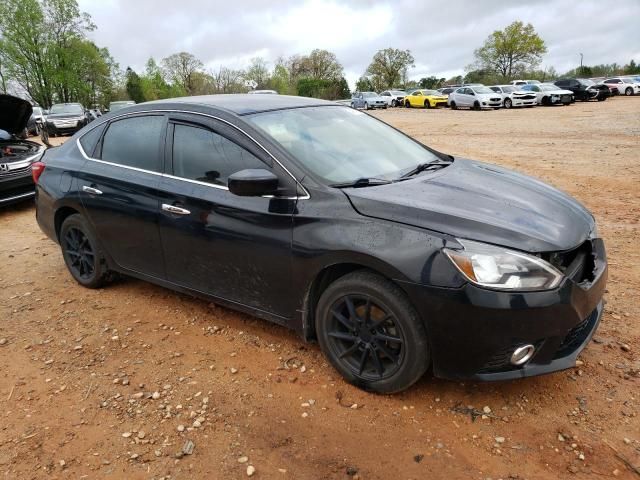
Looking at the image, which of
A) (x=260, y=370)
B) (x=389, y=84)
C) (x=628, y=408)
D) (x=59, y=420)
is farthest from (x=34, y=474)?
(x=389, y=84)

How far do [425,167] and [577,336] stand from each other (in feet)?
4.72

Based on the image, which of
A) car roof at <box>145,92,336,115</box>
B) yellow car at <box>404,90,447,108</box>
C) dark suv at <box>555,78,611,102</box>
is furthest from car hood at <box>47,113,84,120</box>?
dark suv at <box>555,78,611,102</box>

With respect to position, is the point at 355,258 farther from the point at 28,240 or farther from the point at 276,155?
the point at 28,240

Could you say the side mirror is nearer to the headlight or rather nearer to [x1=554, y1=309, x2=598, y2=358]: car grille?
the headlight

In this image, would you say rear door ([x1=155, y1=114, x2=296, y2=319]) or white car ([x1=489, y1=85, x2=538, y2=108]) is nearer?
rear door ([x1=155, y1=114, x2=296, y2=319])

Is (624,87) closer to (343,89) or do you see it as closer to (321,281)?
(343,89)

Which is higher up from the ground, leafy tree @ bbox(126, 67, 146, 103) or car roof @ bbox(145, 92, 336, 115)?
leafy tree @ bbox(126, 67, 146, 103)

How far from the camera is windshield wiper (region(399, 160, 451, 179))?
3.29 meters

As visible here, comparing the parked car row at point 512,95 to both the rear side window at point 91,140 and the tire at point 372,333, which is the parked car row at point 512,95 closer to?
the rear side window at point 91,140

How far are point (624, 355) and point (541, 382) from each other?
0.66m

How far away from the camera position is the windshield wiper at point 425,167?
129 inches

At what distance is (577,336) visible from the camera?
9.02 ft

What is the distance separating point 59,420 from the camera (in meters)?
2.79

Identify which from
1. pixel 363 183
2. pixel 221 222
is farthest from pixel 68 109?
pixel 363 183
